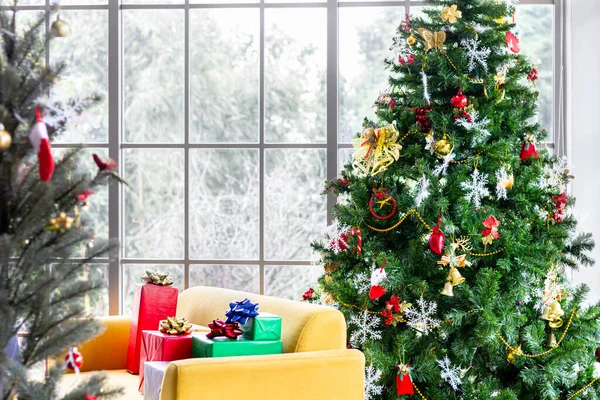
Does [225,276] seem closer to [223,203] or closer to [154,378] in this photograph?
[223,203]

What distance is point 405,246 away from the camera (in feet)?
10.4

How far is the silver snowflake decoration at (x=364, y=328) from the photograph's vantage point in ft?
10.1

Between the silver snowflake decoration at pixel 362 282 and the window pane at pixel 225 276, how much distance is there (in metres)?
1.11

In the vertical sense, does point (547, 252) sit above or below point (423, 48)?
below

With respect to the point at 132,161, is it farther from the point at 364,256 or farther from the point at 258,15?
the point at 364,256

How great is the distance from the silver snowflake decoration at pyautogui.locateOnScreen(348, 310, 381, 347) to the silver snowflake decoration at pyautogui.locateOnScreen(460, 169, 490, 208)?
63cm

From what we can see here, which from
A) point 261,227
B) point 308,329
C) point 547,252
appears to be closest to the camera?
point 308,329

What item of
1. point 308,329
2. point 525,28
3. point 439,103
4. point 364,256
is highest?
point 525,28

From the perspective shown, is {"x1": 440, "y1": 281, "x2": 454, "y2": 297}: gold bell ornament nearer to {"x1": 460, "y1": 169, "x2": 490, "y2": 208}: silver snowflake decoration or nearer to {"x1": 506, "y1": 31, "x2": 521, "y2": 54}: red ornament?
{"x1": 460, "y1": 169, "x2": 490, "y2": 208}: silver snowflake decoration

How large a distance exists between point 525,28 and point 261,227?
6.10 feet

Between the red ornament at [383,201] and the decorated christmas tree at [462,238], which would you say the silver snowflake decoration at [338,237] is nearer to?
the decorated christmas tree at [462,238]

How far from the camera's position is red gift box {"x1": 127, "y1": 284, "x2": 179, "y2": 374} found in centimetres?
348

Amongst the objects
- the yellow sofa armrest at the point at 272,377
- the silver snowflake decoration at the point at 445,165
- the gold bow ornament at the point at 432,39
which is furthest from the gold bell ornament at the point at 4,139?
the gold bow ornament at the point at 432,39

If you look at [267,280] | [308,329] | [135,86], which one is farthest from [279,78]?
[308,329]
